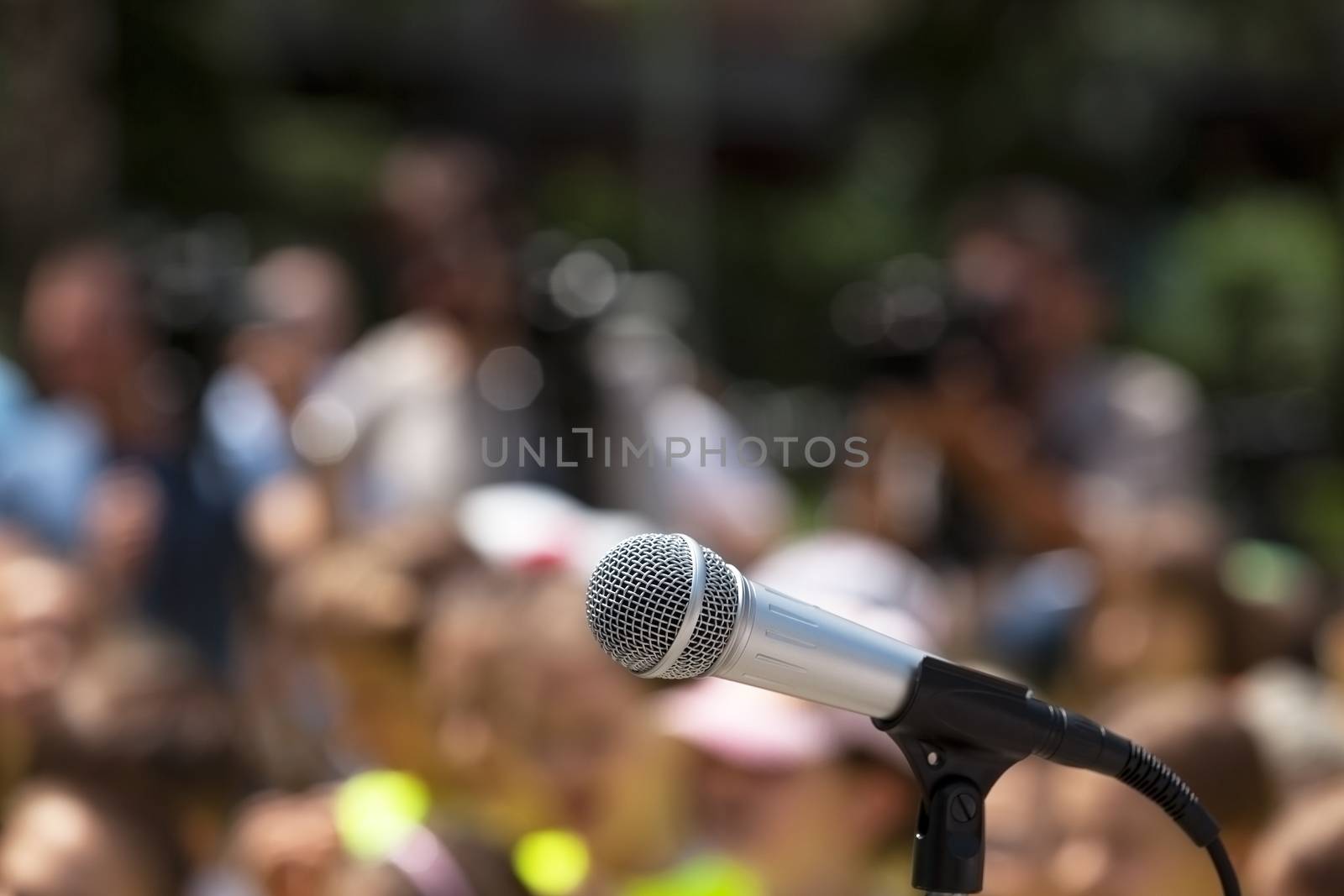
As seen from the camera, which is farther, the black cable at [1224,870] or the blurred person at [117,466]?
the blurred person at [117,466]

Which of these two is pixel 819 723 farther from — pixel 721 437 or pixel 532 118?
pixel 532 118

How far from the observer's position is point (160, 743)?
2.63m

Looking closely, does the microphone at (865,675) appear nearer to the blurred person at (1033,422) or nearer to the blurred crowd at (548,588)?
the blurred crowd at (548,588)

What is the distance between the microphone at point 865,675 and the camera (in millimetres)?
1324

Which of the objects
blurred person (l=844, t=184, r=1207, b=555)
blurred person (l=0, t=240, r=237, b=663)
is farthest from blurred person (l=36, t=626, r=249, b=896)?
blurred person (l=844, t=184, r=1207, b=555)

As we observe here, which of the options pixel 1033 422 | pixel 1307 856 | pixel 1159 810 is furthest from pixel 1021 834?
pixel 1033 422

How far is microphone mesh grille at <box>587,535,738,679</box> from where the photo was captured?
1.32m

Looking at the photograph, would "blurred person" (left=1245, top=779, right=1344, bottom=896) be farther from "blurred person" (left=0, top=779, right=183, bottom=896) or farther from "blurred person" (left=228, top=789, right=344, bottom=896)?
"blurred person" (left=0, top=779, right=183, bottom=896)

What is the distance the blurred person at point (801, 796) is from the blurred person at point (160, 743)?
2.36 feet

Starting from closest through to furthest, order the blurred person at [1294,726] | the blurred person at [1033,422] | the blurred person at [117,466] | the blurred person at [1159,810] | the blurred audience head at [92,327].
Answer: the blurred person at [1159,810]
the blurred person at [1294,726]
the blurred person at [1033,422]
the blurred person at [117,466]
the blurred audience head at [92,327]

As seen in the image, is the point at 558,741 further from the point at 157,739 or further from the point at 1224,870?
the point at 1224,870

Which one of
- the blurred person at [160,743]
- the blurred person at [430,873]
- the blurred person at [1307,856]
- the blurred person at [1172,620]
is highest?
the blurred person at [1172,620]

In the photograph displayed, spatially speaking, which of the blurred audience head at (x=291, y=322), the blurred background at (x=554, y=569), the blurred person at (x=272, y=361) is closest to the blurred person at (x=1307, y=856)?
the blurred background at (x=554, y=569)

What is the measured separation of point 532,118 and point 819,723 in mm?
22826
